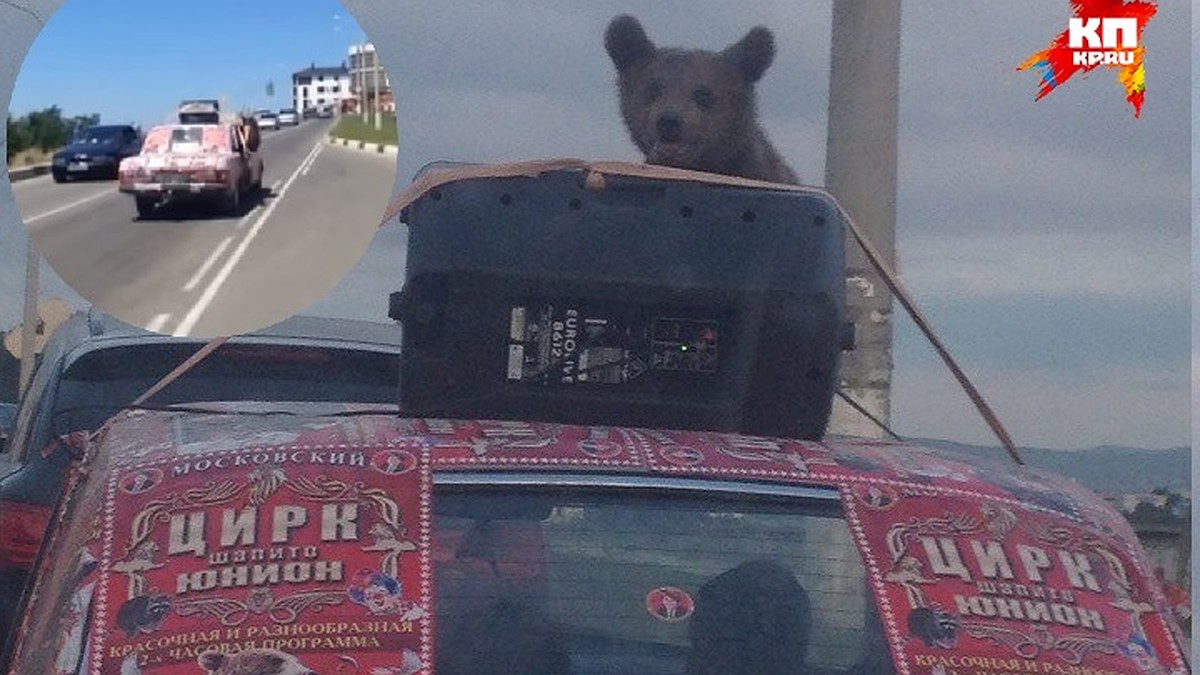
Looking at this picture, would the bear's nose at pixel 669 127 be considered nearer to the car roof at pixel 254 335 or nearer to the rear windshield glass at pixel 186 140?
the car roof at pixel 254 335

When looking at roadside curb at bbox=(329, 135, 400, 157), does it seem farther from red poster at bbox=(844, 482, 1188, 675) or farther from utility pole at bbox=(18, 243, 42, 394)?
red poster at bbox=(844, 482, 1188, 675)

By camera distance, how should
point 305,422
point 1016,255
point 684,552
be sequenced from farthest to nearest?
point 1016,255
point 305,422
point 684,552

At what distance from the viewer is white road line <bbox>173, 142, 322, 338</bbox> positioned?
6.10 ft

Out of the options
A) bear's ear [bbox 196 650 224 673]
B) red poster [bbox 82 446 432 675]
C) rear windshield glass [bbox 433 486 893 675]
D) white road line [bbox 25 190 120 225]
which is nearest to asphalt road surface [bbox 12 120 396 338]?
white road line [bbox 25 190 120 225]

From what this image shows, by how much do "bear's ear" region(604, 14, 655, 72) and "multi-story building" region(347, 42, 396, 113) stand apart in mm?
263

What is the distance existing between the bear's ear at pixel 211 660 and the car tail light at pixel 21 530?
443 mm

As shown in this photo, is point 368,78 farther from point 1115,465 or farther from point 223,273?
point 1115,465

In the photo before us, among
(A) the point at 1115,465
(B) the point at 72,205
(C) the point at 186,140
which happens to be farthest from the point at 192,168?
(A) the point at 1115,465

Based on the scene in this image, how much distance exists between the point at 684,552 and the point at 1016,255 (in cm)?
64

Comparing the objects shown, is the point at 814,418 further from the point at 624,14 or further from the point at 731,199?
the point at 624,14

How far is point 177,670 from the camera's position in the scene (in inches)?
56.4

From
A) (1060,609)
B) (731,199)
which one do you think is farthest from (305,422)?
(1060,609)

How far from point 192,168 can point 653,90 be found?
545 millimetres

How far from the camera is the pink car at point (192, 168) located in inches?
71.7
